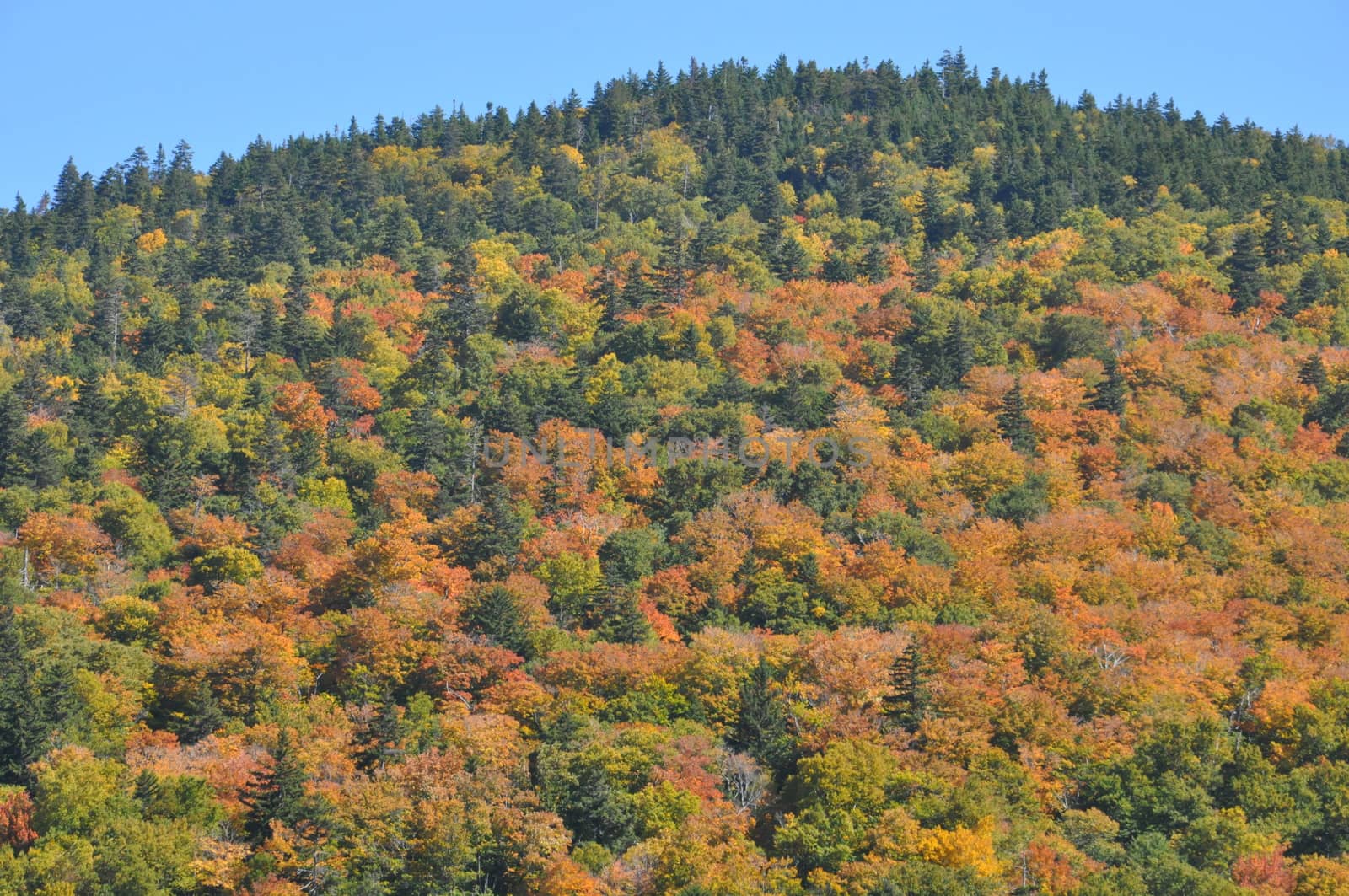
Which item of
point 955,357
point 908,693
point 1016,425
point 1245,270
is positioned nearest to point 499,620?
point 908,693

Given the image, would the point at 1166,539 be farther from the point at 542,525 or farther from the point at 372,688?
the point at 372,688

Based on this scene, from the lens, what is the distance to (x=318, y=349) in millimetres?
115125

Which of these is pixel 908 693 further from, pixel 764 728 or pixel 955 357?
→ pixel 955 357

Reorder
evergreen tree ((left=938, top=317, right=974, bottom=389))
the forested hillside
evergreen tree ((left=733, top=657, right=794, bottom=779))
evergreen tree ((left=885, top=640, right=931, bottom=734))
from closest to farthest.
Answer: the forested hillside → evergreen tree ((left=733, top=657, right=794, bottom=779)) → evergreen tree ((left=885, top=640, right=931, bottom=734)) → evergreen tree ((left=938, top=317, right=974, bottom=389))

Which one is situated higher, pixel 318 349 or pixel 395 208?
pixel 395 208

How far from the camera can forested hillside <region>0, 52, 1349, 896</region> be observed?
63.4m

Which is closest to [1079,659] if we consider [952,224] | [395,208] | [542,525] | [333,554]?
[542,525]

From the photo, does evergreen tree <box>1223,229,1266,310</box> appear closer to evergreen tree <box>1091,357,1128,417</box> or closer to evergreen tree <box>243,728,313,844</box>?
evergreen tree <box>1091,357,1128,417</box>

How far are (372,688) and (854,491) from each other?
31.8 m

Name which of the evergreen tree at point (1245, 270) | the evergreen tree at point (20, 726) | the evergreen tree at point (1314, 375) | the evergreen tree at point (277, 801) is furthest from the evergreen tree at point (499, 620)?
the evergreen tree at point (1245, 270)

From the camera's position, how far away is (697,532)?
8794 cm

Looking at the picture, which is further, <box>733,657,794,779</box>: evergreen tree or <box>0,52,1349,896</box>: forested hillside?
<box>733,657,794,779</box>: evergreen tree

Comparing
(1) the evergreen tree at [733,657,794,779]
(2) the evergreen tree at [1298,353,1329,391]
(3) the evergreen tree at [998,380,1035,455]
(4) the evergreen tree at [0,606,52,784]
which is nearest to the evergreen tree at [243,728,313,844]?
(4) the evergreen tree at [0,606,52,784]

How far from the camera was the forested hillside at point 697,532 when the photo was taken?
208ft
